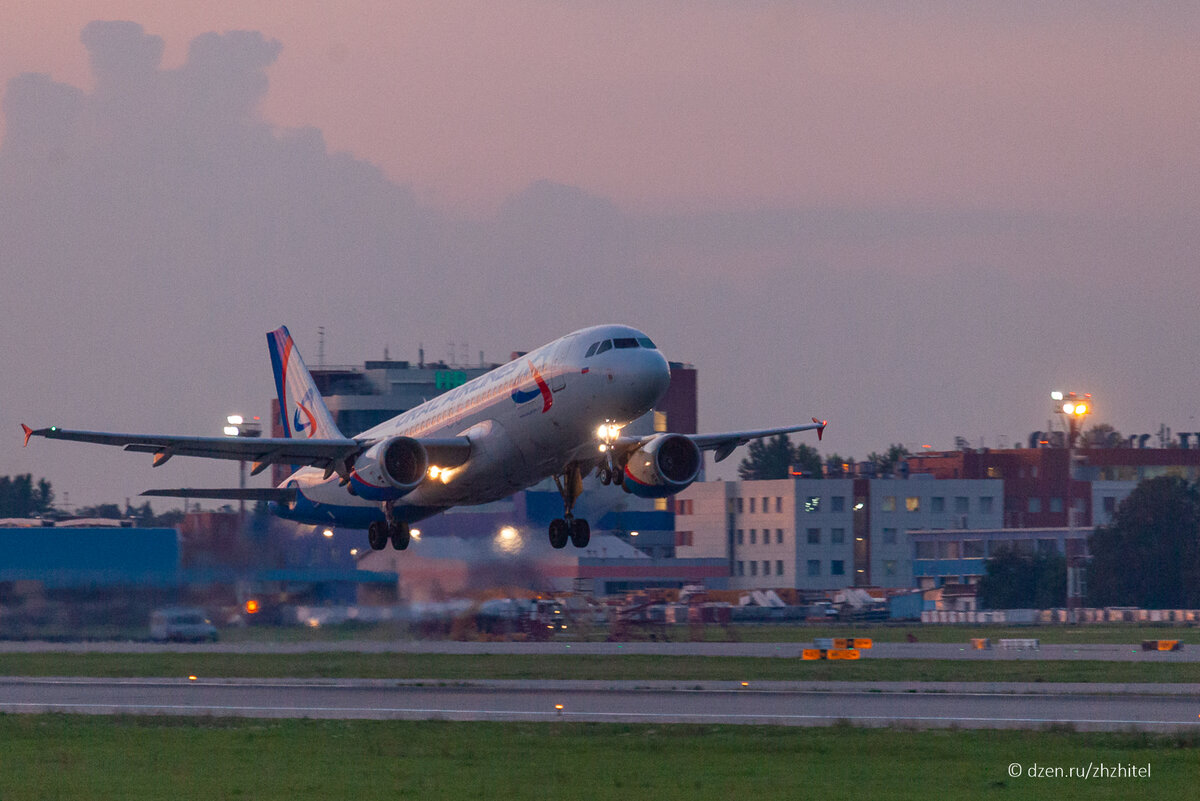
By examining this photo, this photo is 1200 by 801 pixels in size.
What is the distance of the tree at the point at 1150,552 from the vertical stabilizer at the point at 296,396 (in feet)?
256

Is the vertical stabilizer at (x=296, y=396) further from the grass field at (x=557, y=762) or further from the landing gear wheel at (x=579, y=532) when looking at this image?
the grass field at (x=557, y=762)

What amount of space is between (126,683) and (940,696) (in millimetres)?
23605

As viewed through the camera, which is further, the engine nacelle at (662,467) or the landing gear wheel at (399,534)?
the landing gear wheel at (399,534)

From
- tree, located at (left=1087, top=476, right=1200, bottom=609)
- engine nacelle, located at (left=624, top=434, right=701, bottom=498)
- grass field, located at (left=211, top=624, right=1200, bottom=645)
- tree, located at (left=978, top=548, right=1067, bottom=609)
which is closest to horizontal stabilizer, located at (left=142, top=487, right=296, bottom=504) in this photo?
grass field, located at (left=211, top=624, right=1200, bottom=645)

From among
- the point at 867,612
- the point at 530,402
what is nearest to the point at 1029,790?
→ the point at 530,402

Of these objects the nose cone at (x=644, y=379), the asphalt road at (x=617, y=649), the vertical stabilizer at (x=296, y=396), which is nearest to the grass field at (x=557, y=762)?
the nose cone at (x=644, y=379)

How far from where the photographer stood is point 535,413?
4009 centimetres

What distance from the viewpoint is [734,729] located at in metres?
31.3

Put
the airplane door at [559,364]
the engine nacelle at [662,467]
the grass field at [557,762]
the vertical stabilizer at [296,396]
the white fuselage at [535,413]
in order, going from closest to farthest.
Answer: the grass field at [557,762]
the white fuselage at [535,413]
the airplane door at [559,364]
the engine nacelle at [662,467]
the vertical stabilizer at [296,396]

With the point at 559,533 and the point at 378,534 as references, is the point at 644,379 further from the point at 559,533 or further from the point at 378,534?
the point at 378,534

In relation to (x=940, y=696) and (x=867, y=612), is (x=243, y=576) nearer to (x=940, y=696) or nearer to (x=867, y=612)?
(x=940, y=696)

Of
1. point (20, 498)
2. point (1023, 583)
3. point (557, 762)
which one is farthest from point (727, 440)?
point (20, 498)

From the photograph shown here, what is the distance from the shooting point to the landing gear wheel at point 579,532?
1758 inches

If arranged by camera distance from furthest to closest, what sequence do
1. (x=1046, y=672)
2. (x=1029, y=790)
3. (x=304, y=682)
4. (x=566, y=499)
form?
(x=1046, y=672) → (x=304, y=682) → (x=566, y=499) → (x=1029, y=790)
